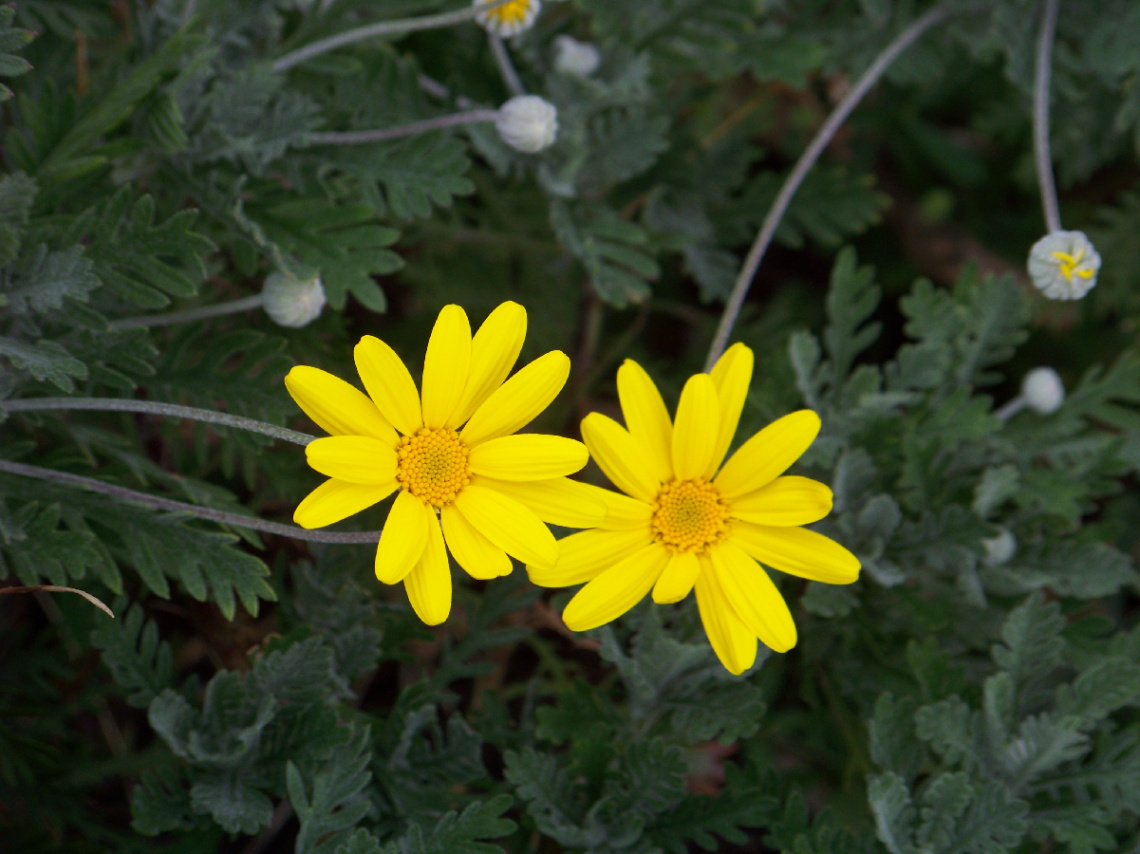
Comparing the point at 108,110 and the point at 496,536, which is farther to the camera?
the point at 108,110

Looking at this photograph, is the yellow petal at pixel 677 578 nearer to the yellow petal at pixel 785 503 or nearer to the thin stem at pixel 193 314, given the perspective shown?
the yellow petal at pixel 785 503

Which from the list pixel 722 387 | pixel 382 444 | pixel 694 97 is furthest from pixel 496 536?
pixel 694 97

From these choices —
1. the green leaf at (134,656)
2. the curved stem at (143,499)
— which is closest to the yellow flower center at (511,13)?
the curved stem at (143,499)

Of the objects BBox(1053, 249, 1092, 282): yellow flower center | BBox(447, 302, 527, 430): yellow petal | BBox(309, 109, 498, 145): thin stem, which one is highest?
BBox(309, 109, 498, 145): thin stem

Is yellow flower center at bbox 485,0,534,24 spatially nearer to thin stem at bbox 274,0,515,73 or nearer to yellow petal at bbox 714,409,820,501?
thin stem at bbox 274,0,515,73

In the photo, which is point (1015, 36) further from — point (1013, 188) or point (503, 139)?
point (503, 139)

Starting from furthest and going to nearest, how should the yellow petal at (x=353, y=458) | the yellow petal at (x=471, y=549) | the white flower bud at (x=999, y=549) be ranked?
the white flower bud at (x=999, y=549)
the yellow petal at (x=471, y=549)
the yellow petal at (x=353, y=458)

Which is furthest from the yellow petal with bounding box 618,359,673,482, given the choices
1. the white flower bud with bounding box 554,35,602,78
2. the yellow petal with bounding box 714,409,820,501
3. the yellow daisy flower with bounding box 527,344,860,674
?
the white flower bud with bounding box 554,35,602,78
